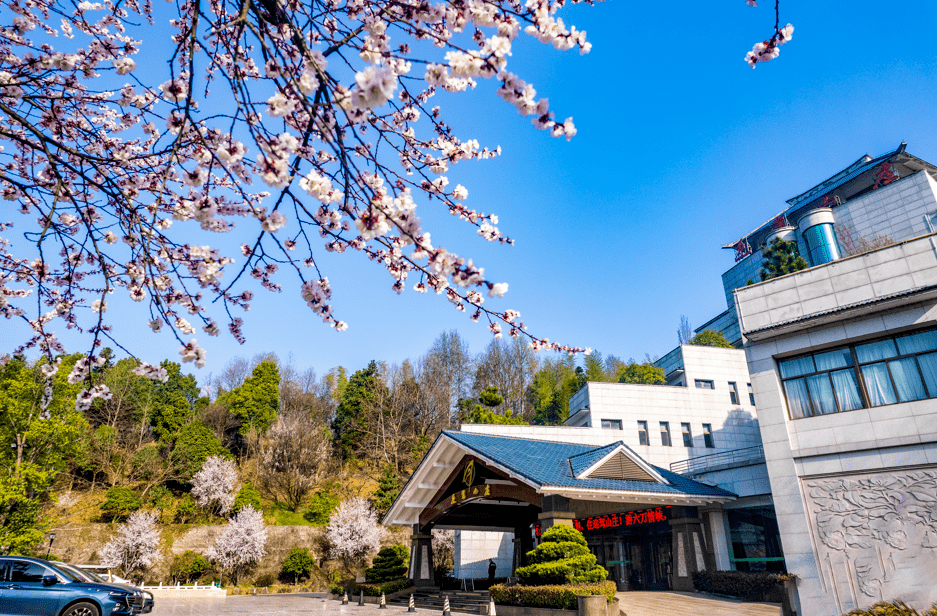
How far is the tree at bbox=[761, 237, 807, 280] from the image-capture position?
135ft

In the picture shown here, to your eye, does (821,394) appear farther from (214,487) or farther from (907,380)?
(214,487)

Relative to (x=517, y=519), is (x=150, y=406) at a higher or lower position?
higher

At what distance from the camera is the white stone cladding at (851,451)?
42.2 feet

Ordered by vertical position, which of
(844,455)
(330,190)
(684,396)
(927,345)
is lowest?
(844,455)

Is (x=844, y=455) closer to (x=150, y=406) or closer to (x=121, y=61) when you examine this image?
(x=121, y=61)

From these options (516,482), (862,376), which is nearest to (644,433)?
(516,482)

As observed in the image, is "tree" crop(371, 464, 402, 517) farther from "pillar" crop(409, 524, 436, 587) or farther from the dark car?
the dark car

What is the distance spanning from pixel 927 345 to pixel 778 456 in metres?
4.80

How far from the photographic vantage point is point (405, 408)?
49438 millimetres

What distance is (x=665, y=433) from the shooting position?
31.4 m

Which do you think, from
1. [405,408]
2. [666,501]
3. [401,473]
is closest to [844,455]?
[666,501]

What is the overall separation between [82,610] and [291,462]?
32.6 metres

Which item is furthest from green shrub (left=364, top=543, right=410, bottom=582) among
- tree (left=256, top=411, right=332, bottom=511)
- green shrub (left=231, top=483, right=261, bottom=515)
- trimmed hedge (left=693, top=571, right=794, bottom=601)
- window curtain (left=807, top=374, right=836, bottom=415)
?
window curtain (left=807, top=374, right=836, bottom=415)

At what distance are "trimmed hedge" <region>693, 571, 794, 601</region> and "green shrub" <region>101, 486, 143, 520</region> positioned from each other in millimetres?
33327
